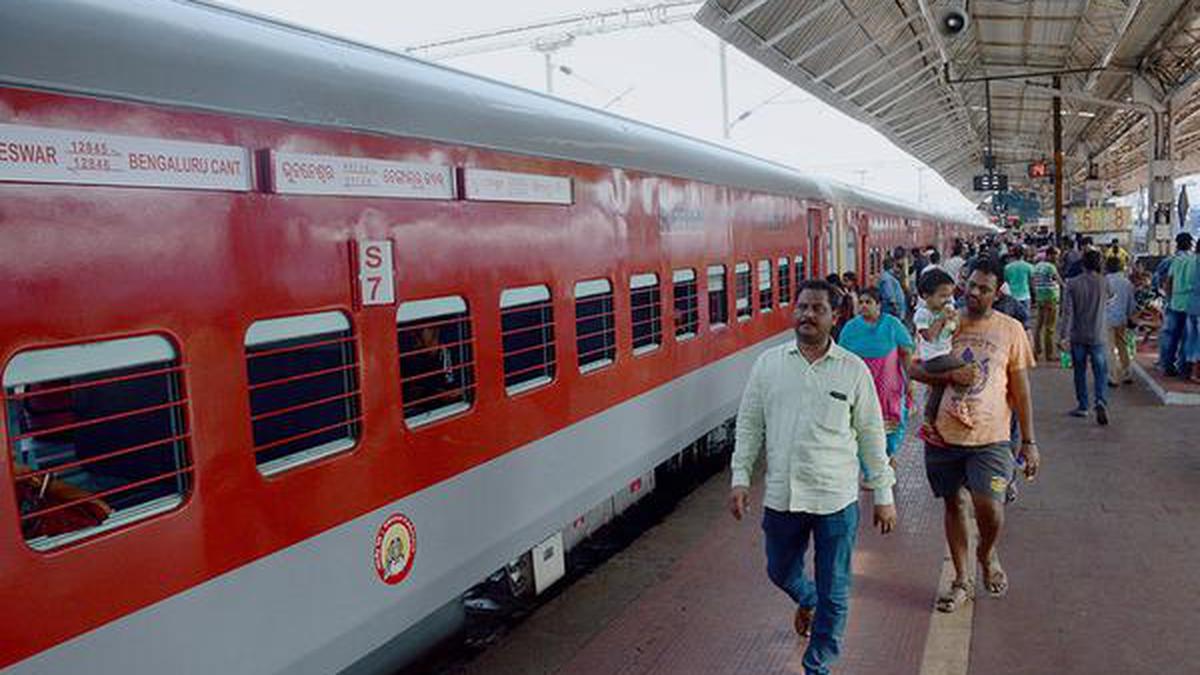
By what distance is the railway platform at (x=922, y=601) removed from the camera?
15.5 ft

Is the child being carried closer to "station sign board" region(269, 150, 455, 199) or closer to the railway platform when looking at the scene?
the railway platform

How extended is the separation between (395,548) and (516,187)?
1807 mm

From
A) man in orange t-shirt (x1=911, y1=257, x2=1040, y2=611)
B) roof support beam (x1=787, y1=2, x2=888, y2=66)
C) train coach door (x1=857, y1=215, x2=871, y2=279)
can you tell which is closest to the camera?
man in orange t-shirt (x1=911, y1=257, x2=1040, y2=611)

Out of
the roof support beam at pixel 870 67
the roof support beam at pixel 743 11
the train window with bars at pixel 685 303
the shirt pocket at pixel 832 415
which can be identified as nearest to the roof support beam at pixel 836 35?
the roof support beam at pixel 870 67

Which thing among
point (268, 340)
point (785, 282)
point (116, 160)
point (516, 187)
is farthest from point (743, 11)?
point (116, 160)

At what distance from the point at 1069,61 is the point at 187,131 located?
20839mm

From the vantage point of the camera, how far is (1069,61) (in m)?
20.4

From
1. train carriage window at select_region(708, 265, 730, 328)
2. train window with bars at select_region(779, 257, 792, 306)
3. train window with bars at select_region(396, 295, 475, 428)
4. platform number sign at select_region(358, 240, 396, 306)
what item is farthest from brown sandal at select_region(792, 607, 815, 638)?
train window with bars at select_region(779, 257, 792, 306)

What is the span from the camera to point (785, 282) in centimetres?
1044

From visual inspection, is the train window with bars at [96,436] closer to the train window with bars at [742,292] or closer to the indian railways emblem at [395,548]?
the indian railways emblem at [395,548]

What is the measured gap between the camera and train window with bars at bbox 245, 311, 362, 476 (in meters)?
3.39

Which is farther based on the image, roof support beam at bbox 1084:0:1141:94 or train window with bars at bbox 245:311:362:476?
roof support beam at bbox 1084:0:1141:94

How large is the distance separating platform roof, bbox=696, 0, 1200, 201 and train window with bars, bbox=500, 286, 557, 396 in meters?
6.99

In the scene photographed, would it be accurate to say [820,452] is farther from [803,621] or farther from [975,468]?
[975,468]
